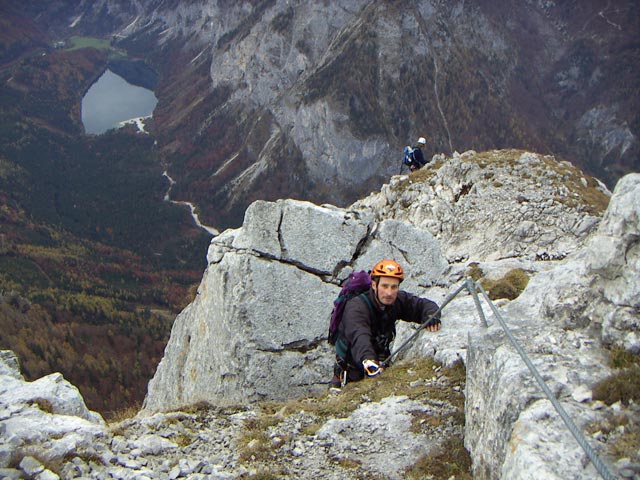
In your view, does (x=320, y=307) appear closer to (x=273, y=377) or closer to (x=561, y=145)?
(x=273, y=377)

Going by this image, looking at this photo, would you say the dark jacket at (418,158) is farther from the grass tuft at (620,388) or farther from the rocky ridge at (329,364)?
the grass tuft at (620,388)

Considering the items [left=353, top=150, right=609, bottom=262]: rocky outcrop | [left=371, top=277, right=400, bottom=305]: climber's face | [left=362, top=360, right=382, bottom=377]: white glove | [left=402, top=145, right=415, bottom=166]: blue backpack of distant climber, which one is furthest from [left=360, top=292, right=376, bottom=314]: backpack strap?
[left=402, top=145, right=415, bottom=166]: blue backpack of distant climber

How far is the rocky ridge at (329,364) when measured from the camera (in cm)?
753

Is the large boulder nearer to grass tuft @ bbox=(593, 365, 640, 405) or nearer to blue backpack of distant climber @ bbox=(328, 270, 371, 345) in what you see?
blue backpack of distant climber @ bbox=(328, 270, 371, 345)

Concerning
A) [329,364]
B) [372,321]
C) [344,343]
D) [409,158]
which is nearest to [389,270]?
[372,321]

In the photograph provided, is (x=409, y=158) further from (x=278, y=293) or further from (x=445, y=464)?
(x=445, y=464)

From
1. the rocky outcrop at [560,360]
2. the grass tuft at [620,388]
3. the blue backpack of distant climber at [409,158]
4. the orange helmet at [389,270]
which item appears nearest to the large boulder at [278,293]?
the orange helmet at [389,270]

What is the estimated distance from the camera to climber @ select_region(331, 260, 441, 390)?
34.6ft

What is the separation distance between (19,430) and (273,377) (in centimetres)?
841

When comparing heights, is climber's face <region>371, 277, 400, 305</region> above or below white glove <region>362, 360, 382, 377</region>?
above

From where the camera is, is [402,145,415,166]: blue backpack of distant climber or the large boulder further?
[402,145,415,166]: blue backpack of distant climber

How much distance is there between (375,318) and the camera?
445 inches

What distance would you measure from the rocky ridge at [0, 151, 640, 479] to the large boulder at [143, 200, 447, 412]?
0.05m

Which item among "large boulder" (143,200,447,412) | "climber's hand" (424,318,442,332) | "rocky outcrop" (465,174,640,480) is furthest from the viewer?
"large boulder" (143,200,447,412)
